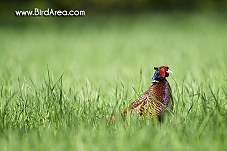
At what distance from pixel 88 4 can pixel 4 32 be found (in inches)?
137

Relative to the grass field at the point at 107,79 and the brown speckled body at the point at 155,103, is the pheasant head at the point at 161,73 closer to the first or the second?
the brown speckled body at the point at 155,103

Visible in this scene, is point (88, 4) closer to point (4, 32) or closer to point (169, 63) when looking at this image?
point (4, 32)

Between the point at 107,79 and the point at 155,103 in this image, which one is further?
the point at 107,79

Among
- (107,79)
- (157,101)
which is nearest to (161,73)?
(157,101)

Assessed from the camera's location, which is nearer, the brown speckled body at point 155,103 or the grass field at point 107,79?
the grass field at point 107,79

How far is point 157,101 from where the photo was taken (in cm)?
250

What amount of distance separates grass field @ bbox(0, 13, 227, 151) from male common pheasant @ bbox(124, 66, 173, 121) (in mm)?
75

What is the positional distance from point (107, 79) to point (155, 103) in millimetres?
2396

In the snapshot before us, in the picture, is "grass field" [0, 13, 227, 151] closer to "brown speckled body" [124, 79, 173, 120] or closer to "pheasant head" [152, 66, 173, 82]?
"brown speckled body" [124, 79, 173, 120]

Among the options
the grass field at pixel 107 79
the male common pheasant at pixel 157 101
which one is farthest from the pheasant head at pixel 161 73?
the grass field at pixel 107 79

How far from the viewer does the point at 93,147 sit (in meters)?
2.21

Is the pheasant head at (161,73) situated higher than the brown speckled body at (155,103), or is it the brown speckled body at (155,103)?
the pheasant head at (161,73)

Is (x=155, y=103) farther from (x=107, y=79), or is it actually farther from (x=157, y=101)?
(x=107, y=79)

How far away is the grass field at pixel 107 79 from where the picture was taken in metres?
2.37
